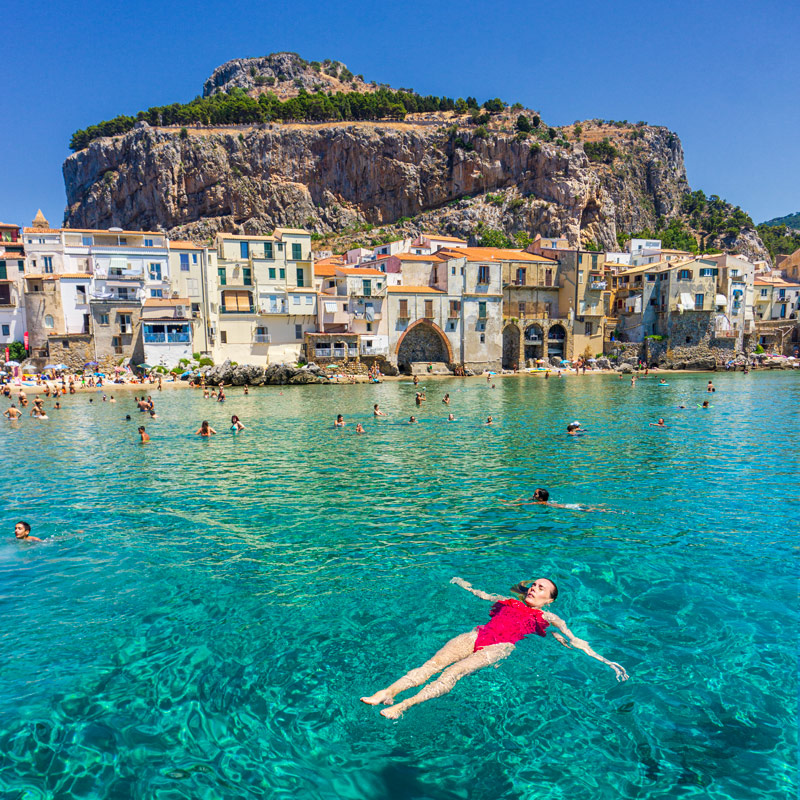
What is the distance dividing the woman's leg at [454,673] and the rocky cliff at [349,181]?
105m

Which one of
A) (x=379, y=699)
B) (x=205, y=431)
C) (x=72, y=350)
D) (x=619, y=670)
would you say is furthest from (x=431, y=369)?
(x=379, y=699)

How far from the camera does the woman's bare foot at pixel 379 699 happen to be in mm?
6734

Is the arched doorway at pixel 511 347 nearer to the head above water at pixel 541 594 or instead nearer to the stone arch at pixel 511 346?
the stone arch at pixel 511 346

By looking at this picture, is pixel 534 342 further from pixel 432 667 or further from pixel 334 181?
pixel 432 667

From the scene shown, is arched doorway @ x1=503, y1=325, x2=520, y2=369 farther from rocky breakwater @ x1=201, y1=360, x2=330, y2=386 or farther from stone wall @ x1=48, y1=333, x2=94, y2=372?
stone wall @ x1=48, y1=333, x2=94, y2=372

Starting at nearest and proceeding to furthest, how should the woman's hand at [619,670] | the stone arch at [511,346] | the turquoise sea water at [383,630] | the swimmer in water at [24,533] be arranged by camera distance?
the turquoise sea water at [383,630] < the woman's hand at [619,670] < the swimmer in water at [24,533] < the stone arch at [511,346]

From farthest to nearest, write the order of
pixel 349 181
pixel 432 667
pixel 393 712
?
pixel 349 181, pixel 432 667, pixel 393 712

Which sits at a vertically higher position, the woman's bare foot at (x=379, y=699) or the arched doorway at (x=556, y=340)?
the arched doorway at (x=556, y=340)

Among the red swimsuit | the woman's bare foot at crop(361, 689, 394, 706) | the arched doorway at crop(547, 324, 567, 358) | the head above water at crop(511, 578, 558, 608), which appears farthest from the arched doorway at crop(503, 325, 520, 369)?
the woman's bare foot at crop(361, 689, 394, 706)

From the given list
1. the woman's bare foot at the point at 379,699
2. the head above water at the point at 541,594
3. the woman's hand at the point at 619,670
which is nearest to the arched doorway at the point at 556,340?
the head above water at the point at 541,594

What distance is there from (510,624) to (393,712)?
2.40 m

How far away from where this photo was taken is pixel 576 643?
8.05 m

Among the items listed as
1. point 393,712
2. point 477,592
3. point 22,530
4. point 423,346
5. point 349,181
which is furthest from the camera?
point 349,181

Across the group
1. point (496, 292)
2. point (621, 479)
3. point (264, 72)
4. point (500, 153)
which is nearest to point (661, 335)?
point (496, 292)
